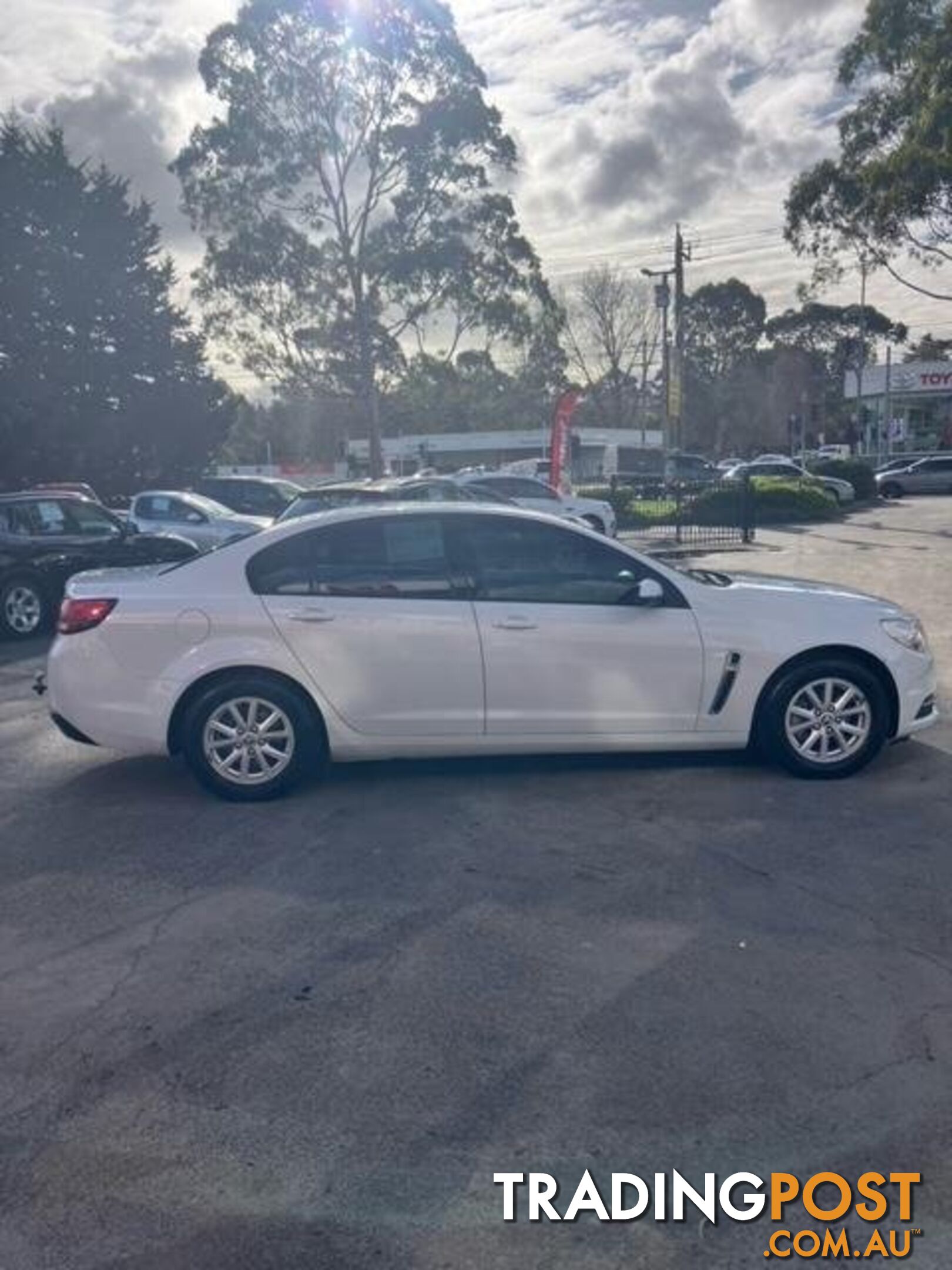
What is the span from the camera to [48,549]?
43.5 ft

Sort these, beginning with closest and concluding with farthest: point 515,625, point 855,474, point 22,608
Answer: point 515,625 < point 22,608 < point 855,474

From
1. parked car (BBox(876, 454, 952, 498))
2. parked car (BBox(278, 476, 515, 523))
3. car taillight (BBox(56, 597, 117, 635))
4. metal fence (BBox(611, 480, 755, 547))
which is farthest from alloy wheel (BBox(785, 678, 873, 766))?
parked car (BBox(876, 454, 952, 498))

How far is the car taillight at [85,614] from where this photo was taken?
6344mm

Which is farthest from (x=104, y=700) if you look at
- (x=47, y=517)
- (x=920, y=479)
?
(x=920, y=479)

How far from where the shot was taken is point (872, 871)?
16.8 ft

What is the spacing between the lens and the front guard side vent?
6.33 meters

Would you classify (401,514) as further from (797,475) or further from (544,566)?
(797,475)

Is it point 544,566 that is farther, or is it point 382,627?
point 544,566

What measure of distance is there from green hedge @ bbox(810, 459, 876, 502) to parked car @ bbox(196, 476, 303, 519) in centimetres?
2227

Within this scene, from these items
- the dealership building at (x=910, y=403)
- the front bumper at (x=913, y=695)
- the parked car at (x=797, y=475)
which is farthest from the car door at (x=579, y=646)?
the dealership building at (x=910, y=403)

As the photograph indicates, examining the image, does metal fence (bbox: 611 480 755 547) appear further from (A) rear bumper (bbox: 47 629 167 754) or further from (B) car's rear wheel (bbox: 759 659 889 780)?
(A) rear bumper (bbox: 47 629 167 754)

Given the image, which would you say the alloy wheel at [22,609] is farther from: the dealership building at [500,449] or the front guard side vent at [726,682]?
the dealership building at [500,449]

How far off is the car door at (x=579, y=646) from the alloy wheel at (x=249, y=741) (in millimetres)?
1101

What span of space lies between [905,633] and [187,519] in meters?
13.7
